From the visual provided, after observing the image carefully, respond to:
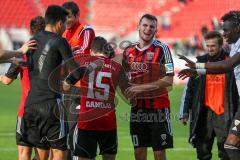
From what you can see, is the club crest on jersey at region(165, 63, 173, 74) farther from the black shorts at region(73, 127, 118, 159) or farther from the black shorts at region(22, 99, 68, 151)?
the black shorts at region(22, 99, 68, 151)

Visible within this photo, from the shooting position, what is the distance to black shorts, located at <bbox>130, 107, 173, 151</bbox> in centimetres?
888

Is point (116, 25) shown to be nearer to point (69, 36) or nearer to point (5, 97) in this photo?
point (5, 97)

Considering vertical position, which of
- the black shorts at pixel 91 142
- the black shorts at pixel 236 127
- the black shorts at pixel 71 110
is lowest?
the black shorts at pixel 91 142

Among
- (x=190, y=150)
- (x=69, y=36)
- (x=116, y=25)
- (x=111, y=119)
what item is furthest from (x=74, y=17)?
(x=116, y=25)

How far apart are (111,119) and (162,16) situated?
3285 centimetres

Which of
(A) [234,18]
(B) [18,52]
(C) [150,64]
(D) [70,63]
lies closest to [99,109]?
(C) [150,64]

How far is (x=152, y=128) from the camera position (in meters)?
8.91

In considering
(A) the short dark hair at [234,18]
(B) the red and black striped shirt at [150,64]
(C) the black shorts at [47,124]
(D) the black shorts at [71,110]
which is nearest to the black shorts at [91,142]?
(D) the black shorts at [71,110]

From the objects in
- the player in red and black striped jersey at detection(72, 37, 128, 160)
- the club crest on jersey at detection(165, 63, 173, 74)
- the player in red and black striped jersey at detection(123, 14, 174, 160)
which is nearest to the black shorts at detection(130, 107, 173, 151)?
the player in red and black striped jersey at detection(123, 14, 174, 160)

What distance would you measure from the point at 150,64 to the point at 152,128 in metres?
0.87

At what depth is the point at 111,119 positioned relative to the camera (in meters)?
8.60

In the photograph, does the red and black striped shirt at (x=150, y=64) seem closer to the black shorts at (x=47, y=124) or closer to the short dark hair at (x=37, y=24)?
the short dark hair at (x=37, y=24)

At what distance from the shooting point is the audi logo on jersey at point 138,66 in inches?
351

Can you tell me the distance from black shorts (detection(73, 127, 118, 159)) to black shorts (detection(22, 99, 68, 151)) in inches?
32.2
